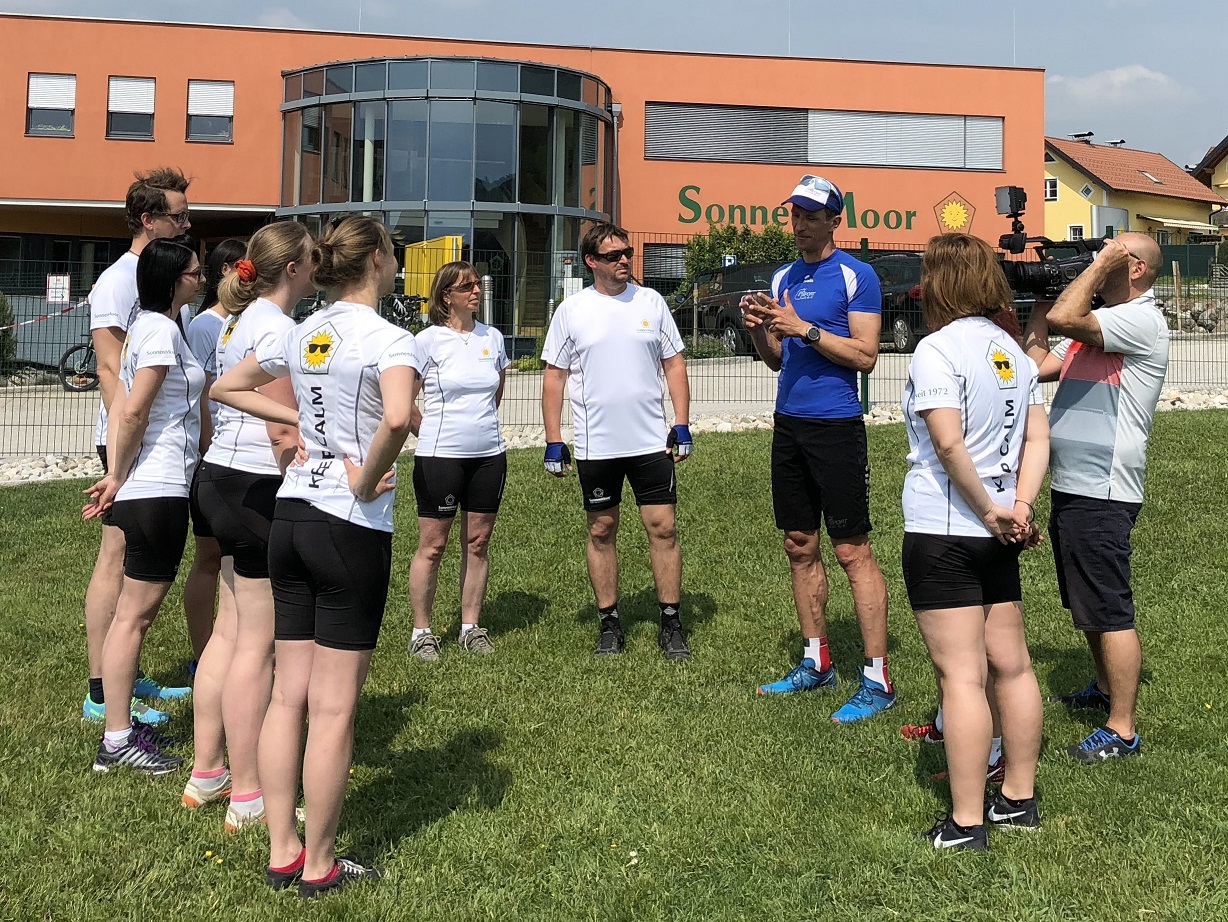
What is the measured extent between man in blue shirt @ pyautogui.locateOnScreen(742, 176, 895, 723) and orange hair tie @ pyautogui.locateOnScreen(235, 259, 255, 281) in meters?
2.09

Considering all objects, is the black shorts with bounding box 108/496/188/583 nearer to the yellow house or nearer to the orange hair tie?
the orange hair tie

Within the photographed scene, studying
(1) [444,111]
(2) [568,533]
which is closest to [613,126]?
(1) [444,111]

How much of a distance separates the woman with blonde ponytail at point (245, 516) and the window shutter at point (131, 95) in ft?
91.6

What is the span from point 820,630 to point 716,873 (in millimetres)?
2042

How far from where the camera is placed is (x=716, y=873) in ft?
11.3

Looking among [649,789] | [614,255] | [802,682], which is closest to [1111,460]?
[802,682]

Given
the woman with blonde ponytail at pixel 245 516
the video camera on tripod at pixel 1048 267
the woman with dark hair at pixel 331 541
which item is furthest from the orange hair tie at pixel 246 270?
the video camera on tripod at pixel 1048 267

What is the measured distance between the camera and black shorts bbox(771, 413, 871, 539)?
5.03 meters

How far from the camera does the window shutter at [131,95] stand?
93.2 ft

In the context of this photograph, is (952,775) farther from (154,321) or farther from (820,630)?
(154,321)

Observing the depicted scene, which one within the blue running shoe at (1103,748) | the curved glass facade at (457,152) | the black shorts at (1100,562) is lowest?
the blue running shoe at (1103,748)

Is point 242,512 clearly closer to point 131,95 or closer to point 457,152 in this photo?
point 457,152

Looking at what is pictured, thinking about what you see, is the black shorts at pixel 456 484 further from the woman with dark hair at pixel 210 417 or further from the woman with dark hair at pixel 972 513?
the woman with dark hair at pixel 972 513

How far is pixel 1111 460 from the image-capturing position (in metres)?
4.40
